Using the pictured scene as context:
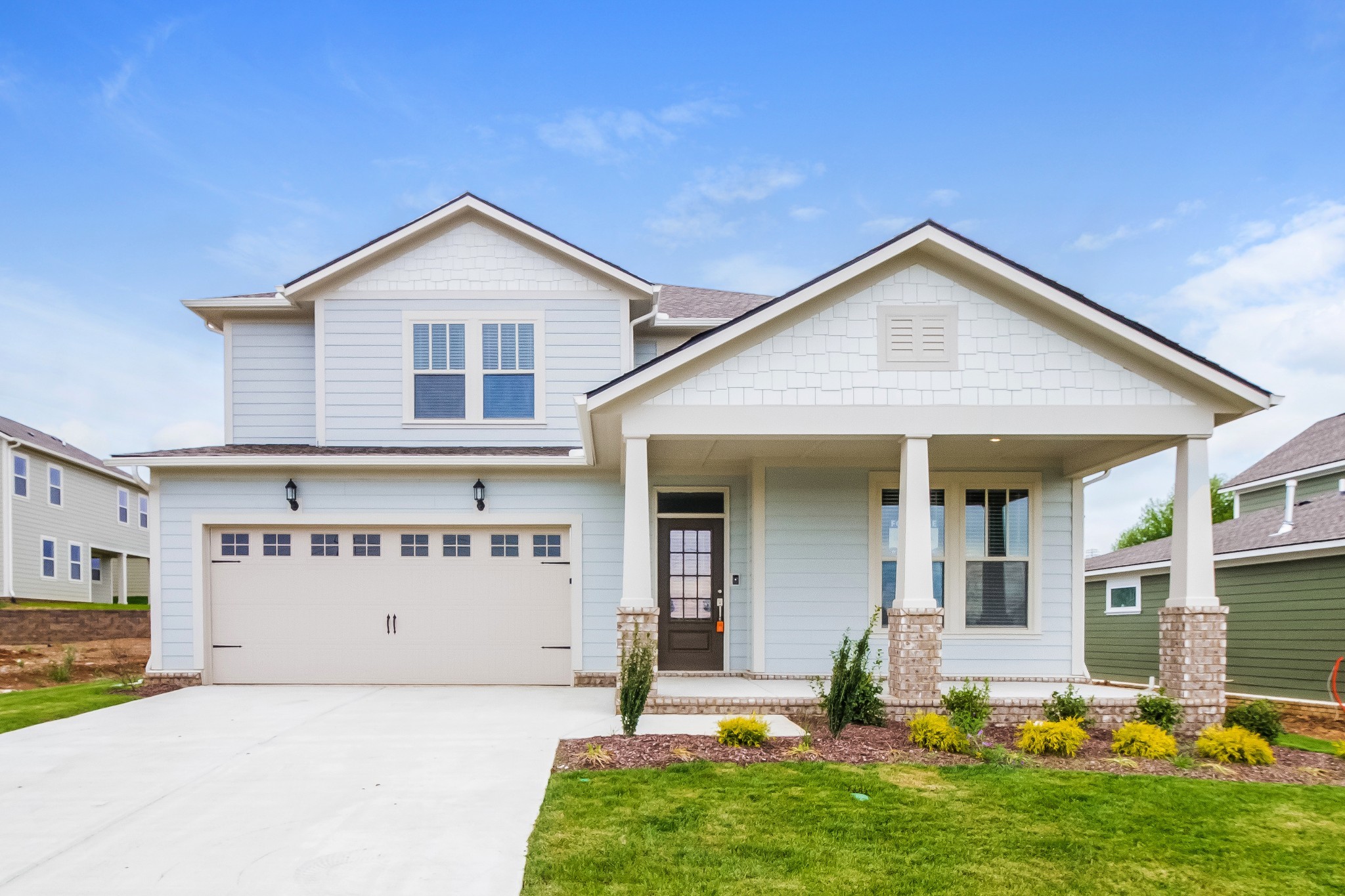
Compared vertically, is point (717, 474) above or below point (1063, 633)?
above

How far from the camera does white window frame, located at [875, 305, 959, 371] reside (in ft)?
29.2

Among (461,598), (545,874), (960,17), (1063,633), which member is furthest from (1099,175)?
(545,874)

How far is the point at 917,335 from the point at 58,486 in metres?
25.2

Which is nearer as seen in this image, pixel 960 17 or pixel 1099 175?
pixel 960 17

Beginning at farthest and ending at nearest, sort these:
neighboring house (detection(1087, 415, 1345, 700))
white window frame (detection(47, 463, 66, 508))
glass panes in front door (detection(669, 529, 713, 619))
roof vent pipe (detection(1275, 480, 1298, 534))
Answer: white window frame (detection(47, 463, 66, 508))
roof vent pipe (detection(1275, 480, 1298, 534))
neighboring house (detection(1087, 415, 1345, 700))
glass panes in front door (detection(669, 529, 713, 619))

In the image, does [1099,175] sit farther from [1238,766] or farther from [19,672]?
[19,672]

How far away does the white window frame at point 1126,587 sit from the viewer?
719 inches

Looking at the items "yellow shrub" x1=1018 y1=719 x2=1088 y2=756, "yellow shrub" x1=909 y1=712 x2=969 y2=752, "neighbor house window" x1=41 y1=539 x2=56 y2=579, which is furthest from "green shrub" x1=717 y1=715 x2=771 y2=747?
"neighbor house window" x1=41 y1=539 x2=56 y2=579

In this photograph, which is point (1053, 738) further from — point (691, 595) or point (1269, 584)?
point (1269, 584)

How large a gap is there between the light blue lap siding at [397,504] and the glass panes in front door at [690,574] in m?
0.76

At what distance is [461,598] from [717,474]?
3.87 m

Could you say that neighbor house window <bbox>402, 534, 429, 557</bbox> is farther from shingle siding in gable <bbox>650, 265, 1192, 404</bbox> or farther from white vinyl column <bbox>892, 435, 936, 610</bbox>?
white vinyl column <bbox>892, 435, 936, 610</bbox>

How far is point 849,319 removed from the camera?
351 inches

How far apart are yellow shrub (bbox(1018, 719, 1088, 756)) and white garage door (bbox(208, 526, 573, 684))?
6050mm
